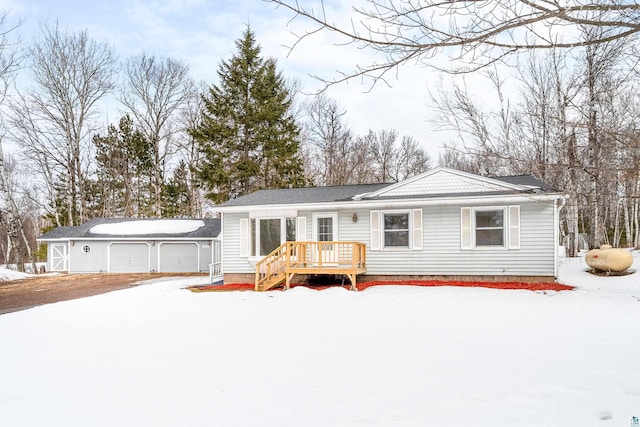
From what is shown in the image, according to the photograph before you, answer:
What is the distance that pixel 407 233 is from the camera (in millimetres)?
12203

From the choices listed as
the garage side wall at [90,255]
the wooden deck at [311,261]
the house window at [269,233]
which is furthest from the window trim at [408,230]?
the garage side wall at [90,255]

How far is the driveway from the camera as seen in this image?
1173 centimetres

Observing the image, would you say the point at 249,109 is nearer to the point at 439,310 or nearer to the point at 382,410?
the point at 439,310

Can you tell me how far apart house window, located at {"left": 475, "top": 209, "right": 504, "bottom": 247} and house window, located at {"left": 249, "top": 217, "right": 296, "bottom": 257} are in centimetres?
573

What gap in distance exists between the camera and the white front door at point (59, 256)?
20812 mm

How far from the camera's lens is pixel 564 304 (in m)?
8.72

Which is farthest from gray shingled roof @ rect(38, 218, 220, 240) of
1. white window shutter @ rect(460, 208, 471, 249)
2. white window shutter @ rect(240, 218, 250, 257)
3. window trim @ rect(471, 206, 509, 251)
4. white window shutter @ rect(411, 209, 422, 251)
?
window trim @ rect(471, 206, 509, 251)

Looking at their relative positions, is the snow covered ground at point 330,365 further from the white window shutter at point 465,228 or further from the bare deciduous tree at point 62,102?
the bare deciduous tree at point 62,102

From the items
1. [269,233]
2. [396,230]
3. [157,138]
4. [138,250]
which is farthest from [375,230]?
[157,138]

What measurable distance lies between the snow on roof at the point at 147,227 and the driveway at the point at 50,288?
2.34 meters

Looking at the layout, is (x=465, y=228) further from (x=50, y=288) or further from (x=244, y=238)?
(x=50, y=288)

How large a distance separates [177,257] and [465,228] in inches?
574

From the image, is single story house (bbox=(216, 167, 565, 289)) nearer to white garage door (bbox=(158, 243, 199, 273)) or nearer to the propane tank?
the propane tank

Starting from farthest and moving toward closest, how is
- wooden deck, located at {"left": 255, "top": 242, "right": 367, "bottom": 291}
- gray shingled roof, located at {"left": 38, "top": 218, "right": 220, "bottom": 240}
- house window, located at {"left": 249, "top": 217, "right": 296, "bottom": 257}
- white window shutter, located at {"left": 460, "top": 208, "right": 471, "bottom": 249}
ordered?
1. gray shingled roof, located at {"left": 38, "top": 218, "right": 220, "bottom": 240}
2. house window, located at {"left": 249, "top": 217, "right": 296, "bottom": 257}
3. wooden deck, located at {"left": 255, "top": 242, "right": 367, "bottom": 291}
4. white window shutter, located at {"left": 460, "top": 208, "right": 471, "bottom": 249}
